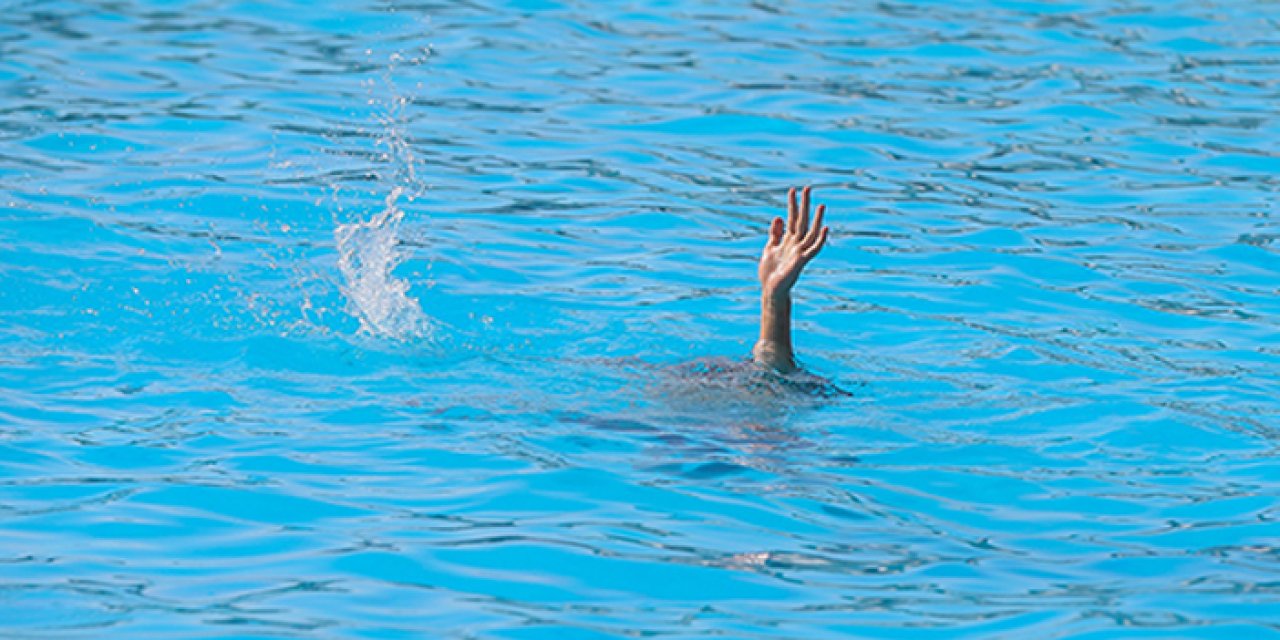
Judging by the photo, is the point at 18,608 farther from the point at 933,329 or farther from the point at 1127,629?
the point at 933,329

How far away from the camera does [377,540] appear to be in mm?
5543

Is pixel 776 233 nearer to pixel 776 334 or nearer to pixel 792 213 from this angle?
pixel 792 213

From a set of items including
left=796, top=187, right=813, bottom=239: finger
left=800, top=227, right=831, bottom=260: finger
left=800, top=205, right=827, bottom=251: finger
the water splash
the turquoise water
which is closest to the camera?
the turquoise water

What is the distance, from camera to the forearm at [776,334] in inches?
286

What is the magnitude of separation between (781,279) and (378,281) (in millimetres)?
2410

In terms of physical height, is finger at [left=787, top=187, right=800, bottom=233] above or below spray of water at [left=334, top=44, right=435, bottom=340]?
above

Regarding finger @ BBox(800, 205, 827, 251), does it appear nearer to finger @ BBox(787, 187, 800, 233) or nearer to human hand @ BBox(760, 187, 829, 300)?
human hand @ BBox(760, 187, 829, 300)

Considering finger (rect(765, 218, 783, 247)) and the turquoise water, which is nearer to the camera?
the turquoise water

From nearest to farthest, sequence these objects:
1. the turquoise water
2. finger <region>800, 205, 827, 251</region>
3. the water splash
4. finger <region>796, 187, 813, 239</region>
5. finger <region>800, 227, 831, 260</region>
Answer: the turquoise water → finger <region>800, 227, 831, 260</region> → finger <region>800, 205, 827, 251</region> → finger <region>796, 187, 813, 239</region> → the water splash

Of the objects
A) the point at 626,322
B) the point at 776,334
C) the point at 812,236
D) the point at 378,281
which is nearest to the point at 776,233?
the point at 812,236

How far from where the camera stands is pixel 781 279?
7.21 meters

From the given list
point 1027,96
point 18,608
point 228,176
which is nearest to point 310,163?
point 228,176

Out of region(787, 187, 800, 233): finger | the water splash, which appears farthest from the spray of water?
region(787, 187, 800, 233): finger

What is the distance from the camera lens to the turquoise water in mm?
Result: 5383
